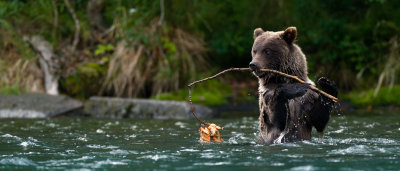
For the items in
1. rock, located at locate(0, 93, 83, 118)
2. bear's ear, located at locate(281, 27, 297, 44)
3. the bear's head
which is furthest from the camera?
rock, located at locate(0, 93, 83, 118)

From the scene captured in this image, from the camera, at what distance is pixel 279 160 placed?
5207mm

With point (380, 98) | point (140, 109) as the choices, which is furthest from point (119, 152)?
point (380, 98)

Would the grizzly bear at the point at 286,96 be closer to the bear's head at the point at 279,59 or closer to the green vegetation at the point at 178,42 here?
the bear's head at the point at 279,59

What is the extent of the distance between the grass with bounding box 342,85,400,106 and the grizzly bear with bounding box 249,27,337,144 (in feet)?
19.7

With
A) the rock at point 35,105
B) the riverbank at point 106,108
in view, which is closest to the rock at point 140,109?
the riverbank at point 106,108

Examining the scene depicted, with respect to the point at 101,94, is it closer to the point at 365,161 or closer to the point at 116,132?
the point at 116,132

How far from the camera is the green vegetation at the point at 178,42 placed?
13.3 m

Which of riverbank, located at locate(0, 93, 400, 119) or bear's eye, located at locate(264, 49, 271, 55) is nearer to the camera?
bear's eye, located at locate(264, 49, 271, 55)

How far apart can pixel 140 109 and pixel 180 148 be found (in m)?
5.51

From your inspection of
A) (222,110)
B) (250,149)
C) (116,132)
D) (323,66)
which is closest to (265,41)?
(250,149)

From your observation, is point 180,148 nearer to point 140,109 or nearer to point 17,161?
point 17,161

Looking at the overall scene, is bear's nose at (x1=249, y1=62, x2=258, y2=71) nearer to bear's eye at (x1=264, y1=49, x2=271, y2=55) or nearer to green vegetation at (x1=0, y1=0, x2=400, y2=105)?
bear's eye at (x1=264, y1=49, x2=271, y2=55)

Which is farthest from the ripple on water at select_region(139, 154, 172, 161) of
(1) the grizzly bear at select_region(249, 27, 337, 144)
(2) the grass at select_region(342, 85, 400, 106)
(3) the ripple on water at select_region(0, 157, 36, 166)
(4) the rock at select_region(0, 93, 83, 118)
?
(2) the grass at select_region(342, 85, 400, 106)

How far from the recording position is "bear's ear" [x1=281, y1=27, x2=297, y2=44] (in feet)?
22.8
